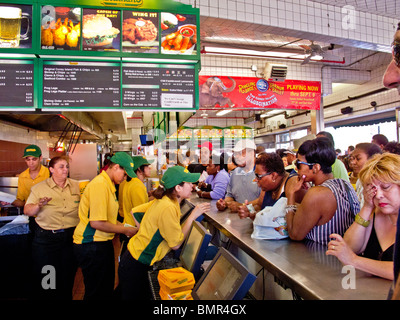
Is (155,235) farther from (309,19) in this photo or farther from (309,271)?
(309,19)

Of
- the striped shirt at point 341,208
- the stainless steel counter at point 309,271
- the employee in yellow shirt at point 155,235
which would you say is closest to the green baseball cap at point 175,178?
the employee in yellow shirt at point 155,235

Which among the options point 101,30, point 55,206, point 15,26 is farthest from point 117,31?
point 55,206

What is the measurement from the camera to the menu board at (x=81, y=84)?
3021 millimetres

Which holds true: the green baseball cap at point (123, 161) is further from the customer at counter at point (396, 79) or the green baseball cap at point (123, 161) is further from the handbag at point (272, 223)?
the customer at counter at point (396, 79)

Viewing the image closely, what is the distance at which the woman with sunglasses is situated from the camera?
1976 mm

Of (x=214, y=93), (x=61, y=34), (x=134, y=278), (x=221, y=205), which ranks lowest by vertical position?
(x=134, y=278)

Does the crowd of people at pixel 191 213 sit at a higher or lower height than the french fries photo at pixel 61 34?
lower

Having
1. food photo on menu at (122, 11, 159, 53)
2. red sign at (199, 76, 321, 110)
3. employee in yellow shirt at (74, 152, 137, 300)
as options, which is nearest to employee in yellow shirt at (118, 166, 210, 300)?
employee in yellow shirt at (74, 152, 137, 300)

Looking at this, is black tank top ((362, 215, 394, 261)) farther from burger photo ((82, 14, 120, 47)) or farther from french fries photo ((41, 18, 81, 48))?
french fries photo ((41, 18, 81, 48))

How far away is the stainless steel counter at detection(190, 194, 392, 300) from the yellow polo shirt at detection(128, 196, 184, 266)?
1.59ft

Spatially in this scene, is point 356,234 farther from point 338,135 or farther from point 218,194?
point 338,135

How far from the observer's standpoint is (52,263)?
3.44m

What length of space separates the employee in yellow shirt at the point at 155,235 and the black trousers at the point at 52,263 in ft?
4.02

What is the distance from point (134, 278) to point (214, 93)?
520cm
